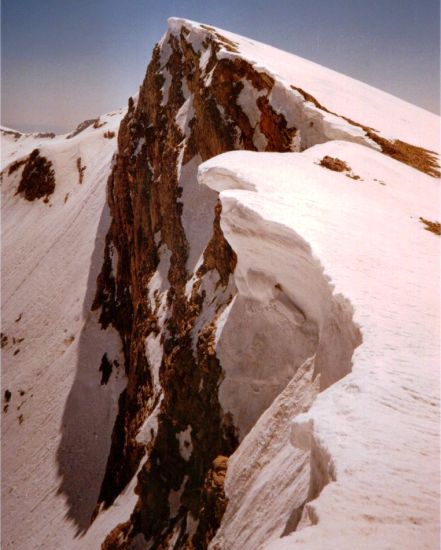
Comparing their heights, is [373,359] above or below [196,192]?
above

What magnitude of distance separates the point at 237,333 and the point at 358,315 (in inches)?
227

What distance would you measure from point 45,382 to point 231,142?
58.5 feet

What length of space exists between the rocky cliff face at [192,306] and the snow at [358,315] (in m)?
0.48

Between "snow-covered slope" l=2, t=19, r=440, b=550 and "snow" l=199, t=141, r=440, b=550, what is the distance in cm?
2

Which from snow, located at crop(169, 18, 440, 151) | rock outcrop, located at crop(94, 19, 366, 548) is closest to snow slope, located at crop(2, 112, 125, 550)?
rock outcrop, located at crop(94, 19, 366, 548)

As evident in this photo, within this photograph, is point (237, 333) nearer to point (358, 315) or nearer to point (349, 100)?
point (358, 315)

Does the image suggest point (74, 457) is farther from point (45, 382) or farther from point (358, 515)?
point (358, 515)

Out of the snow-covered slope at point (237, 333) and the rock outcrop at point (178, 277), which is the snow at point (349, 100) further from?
the rock outcrop at point (178, 277)

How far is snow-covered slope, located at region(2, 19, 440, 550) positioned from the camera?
13.0 ft

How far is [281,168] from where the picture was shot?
10.1 m

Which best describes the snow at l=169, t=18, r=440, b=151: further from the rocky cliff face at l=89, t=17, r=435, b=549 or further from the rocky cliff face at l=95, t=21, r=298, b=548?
the rocky cliff face at l=95, t=21, r=298, b=548

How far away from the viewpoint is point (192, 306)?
15.7 meters

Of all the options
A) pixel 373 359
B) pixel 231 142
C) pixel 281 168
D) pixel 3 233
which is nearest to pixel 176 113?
pixel 231 142

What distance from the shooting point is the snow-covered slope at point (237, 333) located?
3.97m
